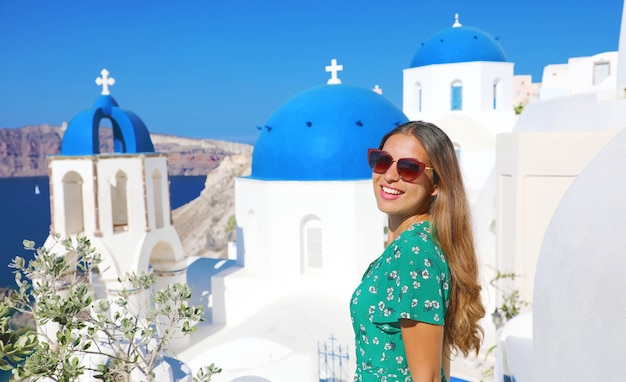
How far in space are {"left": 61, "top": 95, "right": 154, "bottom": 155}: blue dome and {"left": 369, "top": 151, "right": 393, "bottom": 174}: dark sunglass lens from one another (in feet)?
25.8

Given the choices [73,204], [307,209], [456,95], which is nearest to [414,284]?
[307,209]

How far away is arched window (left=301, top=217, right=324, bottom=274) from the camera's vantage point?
941 centimetres

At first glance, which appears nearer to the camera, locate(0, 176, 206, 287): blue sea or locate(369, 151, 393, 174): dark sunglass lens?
locate(369, 151, 393, 174): dark sunglass lens

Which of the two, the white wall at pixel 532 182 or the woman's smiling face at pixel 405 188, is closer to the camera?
the woman's smiling face at pixel 405 188

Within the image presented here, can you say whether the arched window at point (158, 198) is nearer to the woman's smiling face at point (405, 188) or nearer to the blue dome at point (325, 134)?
the blue dome at point (325, 134)

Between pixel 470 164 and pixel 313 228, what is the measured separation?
922 centimetres

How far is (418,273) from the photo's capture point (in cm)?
148

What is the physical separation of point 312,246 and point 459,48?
1138cm

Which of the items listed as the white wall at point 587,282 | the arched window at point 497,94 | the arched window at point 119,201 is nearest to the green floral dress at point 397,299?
Answer: the white wall at point 587,282

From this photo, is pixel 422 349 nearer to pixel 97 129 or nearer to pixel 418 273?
pixel 418 273

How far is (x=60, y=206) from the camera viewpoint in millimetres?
8781

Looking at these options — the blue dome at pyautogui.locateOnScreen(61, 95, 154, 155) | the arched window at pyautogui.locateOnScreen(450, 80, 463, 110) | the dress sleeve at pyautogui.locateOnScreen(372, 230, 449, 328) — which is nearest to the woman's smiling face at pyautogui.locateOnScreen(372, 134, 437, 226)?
the dress sleeve at pyautogui.locateOnScreen(372, 230, 449, 328)

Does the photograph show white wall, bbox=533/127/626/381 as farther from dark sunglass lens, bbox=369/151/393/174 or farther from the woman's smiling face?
dark sunglass lens, bbox=369/151/393/174

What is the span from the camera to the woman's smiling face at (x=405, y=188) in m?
1.68
